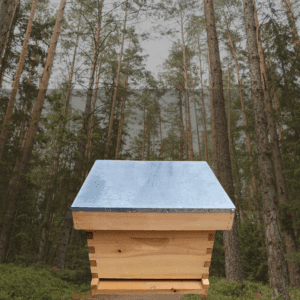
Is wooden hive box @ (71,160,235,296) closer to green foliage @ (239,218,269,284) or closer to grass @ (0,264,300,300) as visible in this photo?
grass @ (0,264,300,300)

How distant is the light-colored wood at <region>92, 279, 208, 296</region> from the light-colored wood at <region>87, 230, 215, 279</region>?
48 millimetres

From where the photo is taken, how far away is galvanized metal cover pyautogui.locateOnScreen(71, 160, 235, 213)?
1480mm

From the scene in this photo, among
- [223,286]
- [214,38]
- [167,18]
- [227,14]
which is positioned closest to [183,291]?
[223,286]

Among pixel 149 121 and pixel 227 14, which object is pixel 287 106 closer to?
pixel 227 14

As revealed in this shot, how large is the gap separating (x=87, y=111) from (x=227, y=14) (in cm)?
1393

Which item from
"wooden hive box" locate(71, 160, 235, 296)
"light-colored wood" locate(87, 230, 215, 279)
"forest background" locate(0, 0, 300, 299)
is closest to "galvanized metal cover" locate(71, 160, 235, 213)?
"wooden hive box" locate(71, 160, 235, 296)

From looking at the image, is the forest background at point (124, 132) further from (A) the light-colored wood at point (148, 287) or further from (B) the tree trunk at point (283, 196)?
(A) the light-colored wood at point (148, 287)

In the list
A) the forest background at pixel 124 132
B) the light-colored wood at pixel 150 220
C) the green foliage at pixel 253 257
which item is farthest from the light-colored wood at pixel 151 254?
the green foliage at pixel 253 257

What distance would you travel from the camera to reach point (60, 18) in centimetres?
895

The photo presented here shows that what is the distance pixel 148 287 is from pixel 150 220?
0.57 metres

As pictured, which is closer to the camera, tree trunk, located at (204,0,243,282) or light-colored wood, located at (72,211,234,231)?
light-colored wood, located at (72,211,234,231)

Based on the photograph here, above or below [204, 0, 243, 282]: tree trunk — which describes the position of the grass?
below

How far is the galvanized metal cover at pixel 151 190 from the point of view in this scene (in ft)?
4.86

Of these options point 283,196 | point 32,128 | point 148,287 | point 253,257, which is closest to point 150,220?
point 148,287
